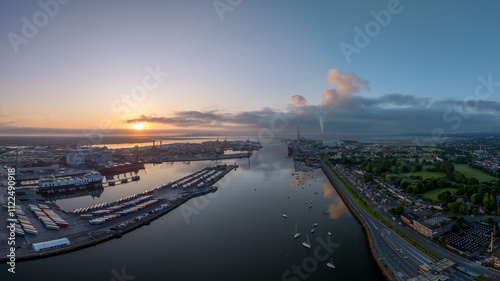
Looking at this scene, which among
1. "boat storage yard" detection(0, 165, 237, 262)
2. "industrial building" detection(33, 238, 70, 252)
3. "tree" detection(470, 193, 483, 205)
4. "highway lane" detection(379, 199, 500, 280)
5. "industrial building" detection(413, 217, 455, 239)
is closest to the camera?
"highway lane" detection(379, 199, 500, 280)

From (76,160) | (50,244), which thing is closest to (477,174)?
(50,244)

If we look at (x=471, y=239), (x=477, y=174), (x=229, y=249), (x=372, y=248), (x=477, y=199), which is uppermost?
(x=477, y=199)

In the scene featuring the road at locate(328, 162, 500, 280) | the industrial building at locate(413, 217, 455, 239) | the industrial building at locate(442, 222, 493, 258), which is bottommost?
the road at locate(328, 162, 500, 280)

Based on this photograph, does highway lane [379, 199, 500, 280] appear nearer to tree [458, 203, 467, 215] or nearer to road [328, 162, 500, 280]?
road [328, 162, 500, 280]

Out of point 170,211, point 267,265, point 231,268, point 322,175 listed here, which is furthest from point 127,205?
point 322,175

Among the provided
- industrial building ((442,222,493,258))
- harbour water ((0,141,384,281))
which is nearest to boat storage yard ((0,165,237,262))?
harbour water ((0,141,384,281))

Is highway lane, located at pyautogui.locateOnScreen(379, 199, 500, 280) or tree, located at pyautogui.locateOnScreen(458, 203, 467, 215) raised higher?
tree, located at pyautogui.locateOnScreen(458, 203, 467, 215)

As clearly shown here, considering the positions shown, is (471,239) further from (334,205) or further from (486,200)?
(334,205)

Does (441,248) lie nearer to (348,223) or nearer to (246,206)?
(348,223)

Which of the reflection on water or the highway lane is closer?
the highway lane
